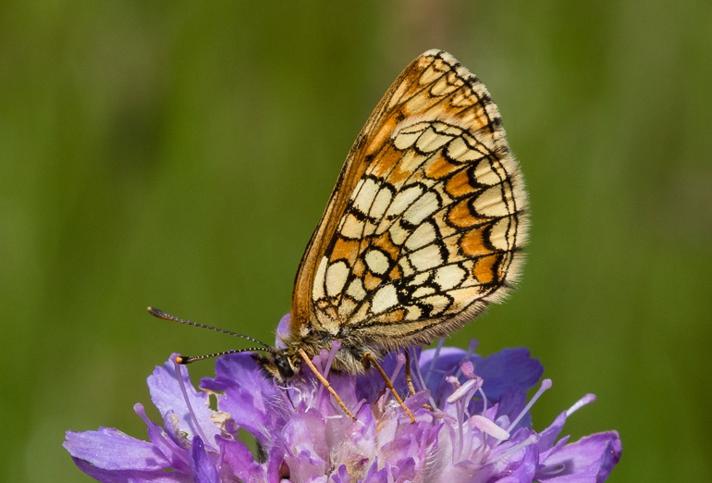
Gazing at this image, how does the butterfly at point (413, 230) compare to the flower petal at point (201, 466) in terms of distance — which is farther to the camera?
the butterfly at point (413, 230)

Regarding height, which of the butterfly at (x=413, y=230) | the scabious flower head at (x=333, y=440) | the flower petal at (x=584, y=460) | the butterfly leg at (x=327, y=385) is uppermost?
the butterfly at (x=413, y=230)

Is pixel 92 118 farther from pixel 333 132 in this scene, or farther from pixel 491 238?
pixel 491 238

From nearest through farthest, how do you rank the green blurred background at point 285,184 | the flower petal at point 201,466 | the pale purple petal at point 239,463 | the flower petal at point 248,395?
the flower petal at point 201,466, the pale purple petal at point 239,463, the flower petal at point 248,395, the green blurred background at point 285,184

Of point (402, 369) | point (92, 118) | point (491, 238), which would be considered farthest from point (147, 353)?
point (491, 238)

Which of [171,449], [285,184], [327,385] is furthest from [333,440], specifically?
[285,184]

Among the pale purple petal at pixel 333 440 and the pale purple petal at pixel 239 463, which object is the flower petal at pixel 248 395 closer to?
the pale purple petal at pixel 333 440

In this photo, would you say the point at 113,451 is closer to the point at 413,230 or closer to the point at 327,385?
the point at 327,385

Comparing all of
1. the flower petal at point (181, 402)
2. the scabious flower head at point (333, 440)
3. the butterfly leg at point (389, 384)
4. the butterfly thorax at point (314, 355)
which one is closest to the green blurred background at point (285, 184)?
the flower petal at point (181, 402)
